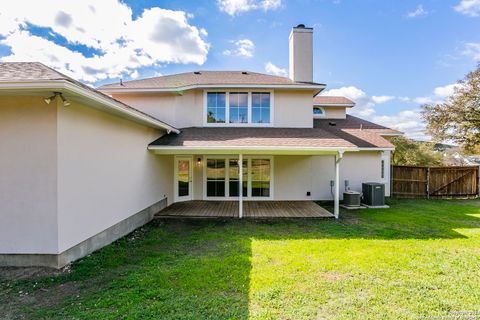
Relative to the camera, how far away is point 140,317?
9.96ft

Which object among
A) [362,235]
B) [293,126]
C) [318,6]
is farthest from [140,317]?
[318,6]

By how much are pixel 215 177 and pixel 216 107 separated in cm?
328

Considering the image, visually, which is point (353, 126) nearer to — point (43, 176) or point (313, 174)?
point (313, 174)

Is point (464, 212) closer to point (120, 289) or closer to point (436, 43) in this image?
point (436, 43)

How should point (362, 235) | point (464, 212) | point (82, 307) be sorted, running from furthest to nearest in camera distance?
1. point (464, 212)
2. point (362, 235)
3. point (82, 307)

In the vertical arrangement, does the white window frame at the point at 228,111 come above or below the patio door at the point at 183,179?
above

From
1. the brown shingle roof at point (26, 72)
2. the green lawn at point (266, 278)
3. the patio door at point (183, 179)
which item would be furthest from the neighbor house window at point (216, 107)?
the brown shingle roof at point (26, 72)

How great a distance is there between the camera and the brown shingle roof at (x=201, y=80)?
10.9m

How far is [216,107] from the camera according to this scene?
11070mm

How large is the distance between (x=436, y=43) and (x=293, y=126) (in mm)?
10988

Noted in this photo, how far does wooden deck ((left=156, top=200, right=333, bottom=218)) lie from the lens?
28.8 feet

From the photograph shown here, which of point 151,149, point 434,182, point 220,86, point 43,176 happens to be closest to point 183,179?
point 151,149

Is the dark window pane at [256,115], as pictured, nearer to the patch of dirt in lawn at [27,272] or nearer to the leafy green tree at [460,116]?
the patch of dirt in lawn at [27,272]

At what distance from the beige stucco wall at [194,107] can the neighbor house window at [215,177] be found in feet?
6.33
